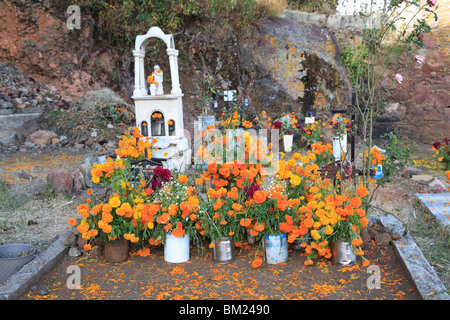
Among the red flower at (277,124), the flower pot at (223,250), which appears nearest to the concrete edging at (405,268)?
the flower pot at (223,250)

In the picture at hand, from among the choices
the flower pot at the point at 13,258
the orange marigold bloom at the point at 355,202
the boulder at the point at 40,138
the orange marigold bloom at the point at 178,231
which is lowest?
the flower pot at the point at 13,258

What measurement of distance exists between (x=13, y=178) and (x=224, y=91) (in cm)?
508

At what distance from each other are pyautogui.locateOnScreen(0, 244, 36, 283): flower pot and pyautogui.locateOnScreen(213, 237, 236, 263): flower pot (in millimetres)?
1536

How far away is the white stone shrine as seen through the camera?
257 inches

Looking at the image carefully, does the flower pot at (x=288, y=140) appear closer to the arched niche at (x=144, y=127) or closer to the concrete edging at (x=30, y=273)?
the arched niche at (x=144, y=127)

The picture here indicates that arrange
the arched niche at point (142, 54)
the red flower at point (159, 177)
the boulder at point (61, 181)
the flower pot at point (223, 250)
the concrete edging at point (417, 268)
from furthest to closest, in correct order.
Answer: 1. the arched niche at point (142, 54)
2. the boulder at point (61, 181)
3. the red flower at point (159, 177)
4. the flower pot at point (223, 250)
5. the concrete edging at point (417, 268)

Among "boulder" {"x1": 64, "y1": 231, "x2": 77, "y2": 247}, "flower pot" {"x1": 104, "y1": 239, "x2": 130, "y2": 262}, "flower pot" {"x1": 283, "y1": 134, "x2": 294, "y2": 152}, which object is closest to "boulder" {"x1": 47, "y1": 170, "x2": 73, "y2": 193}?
"boulder" {"x1": 64, "y1": 231, "x2": 77, "y2": 247}

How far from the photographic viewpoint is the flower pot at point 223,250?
2.86 m

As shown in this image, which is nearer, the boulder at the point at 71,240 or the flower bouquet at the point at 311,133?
the boulder at the point at 71,240

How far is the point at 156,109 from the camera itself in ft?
22.0

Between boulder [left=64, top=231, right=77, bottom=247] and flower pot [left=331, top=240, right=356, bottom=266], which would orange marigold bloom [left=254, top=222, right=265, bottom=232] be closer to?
flower pot [left=331, top=240, right=356, bottom=266]

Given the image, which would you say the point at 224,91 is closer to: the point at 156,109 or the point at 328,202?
the point at 156,109

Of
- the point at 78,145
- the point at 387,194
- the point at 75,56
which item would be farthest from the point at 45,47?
the point at 387,194

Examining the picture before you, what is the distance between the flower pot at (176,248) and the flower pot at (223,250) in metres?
0.24
